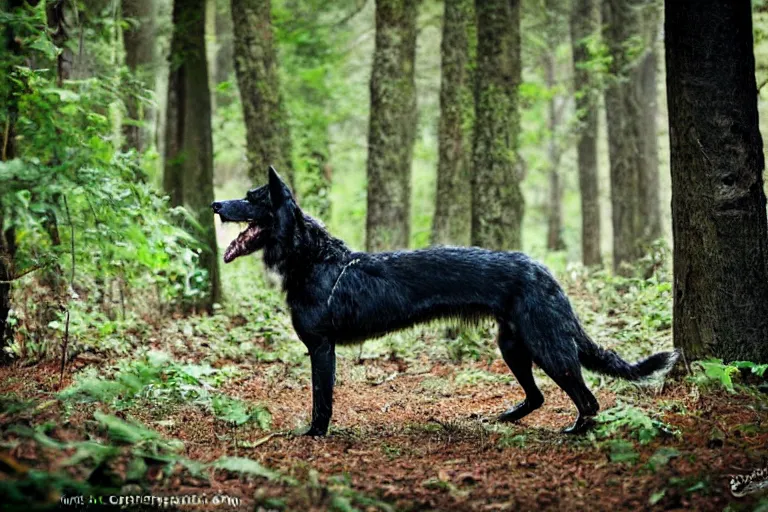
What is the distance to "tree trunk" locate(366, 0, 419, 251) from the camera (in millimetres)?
12188

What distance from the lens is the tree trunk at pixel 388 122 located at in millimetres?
12188

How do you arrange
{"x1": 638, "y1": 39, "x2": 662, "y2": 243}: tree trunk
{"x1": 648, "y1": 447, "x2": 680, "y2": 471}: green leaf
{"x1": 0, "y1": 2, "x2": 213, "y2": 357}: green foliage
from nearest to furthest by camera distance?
{"x1": 648, "y1": 447, "x2": 680, "y2": 471}: green leaf, {"x1": 0, "y1": 2, "x2": 213, "y2": 357}: green foliage, {"x1": 638, "y1": 39, "x2": 662, "y2": 243}: tree trunk

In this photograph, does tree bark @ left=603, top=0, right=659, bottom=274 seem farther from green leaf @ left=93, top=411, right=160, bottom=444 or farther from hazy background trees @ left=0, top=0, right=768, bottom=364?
green leaf @ left=93, top=411, right=160, bottom=444

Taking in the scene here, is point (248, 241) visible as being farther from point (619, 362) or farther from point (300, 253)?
point (619, 362)

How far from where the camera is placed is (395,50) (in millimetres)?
12289

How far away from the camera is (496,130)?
34.2 ft

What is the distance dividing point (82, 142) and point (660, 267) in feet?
31.4

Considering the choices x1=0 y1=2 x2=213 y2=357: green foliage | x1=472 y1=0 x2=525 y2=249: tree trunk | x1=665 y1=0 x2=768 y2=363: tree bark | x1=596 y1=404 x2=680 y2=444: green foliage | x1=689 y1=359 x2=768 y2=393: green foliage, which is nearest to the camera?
x1=596 y1=404 x2=680 y2=444: green foliage

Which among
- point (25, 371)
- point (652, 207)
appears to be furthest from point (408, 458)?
point (652, 207)

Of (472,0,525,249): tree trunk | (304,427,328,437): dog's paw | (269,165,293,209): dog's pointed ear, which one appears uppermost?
(472,0,525,249): tree trunk

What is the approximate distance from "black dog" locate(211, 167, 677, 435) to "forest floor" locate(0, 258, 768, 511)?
15.5 inches

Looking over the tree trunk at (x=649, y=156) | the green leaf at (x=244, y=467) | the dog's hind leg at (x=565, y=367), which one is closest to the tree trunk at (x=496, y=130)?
the dog's hind leg at (x=565, y=367)

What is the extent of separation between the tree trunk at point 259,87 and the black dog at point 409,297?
686 centimetres

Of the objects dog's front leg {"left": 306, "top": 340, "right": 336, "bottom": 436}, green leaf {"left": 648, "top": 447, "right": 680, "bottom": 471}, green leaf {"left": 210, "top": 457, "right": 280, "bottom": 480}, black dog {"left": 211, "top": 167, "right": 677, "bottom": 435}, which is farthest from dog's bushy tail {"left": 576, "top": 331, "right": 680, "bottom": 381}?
green leaf {"left": 210, "top": 457, "right": 280, "bottom": 480}
